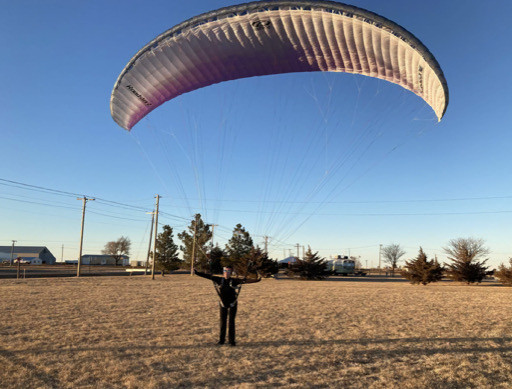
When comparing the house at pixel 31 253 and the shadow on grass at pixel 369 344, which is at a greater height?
the shadow on grass at pixel 369 344

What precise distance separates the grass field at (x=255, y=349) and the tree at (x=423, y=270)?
1687 centimetres

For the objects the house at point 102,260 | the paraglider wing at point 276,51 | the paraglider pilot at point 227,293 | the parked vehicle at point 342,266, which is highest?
the paraglider wing at point 276,51

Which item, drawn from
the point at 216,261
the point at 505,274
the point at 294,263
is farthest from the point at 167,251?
the point at 505,274

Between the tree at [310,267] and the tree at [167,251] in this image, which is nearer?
the tree at [310,267]

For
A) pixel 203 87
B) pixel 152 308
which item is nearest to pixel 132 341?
pixel 152 308

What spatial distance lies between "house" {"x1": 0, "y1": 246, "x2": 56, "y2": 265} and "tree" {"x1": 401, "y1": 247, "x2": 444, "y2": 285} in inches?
4456

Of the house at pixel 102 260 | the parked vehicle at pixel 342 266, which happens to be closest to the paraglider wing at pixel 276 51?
the parked vehicle at pixel 342 266

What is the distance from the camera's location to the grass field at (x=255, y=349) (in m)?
5.64

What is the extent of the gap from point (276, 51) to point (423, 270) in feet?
80.9

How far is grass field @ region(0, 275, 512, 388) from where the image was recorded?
18.5ft

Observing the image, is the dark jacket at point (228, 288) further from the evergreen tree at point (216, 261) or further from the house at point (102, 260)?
the house at point (102, 260)

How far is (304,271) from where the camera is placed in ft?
115

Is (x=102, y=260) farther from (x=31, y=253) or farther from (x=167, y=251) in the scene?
(x=167, y=251)

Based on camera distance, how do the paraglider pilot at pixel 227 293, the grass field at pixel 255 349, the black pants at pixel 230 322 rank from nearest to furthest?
the grass field at pixel 255 349 → the black pants at pixel 230 322 → the paraglider pilot at pixel 227 293
